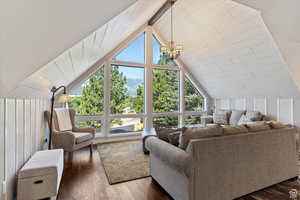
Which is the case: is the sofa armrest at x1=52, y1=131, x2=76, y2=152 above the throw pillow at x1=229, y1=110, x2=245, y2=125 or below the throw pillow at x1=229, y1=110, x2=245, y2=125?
below

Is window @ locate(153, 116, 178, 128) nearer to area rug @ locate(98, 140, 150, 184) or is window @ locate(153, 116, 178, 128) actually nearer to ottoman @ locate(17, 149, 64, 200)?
area rug @ locate(98, 140, 150, 184)

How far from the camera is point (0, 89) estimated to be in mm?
1302

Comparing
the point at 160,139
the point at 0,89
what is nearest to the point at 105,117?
the point at 160,139

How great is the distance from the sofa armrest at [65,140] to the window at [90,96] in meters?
1.45

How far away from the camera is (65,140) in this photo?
10.0ft

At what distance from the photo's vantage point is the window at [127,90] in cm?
492

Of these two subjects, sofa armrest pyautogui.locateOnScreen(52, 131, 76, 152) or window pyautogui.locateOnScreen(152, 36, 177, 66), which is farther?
window pyautogui.locateOnScreen(152, 36, 177, 66)

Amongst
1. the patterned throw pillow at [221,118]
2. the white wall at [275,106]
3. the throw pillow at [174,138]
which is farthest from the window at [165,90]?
the throw pillow at [174,138]

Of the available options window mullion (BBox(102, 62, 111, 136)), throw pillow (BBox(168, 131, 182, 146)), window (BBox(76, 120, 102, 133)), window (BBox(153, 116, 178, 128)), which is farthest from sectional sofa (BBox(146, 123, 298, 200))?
window (BBox(153, 116, 178, 128))

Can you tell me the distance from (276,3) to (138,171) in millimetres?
3504

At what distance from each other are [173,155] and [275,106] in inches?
167

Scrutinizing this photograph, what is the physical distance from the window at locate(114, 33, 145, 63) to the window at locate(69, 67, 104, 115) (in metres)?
0.84

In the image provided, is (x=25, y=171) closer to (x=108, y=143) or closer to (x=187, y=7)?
(x=108, y=143)

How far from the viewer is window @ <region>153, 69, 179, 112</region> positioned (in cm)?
550
